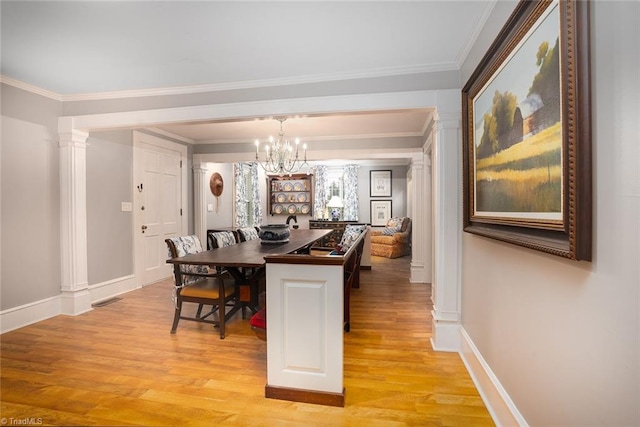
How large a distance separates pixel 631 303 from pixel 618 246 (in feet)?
0.51

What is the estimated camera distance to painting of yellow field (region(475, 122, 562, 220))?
3.61 ft

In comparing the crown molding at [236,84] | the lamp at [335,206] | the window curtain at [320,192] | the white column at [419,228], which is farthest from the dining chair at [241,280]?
the window curtain at [320,192]

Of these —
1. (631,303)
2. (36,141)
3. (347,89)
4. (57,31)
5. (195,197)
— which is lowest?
(631,303)

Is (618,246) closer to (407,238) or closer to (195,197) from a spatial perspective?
(195,197)

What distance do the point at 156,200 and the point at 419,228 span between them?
4.24 m

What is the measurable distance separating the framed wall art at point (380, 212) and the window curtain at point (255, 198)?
3243 mm

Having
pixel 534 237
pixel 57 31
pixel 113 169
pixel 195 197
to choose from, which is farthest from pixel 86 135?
pixel 534 237

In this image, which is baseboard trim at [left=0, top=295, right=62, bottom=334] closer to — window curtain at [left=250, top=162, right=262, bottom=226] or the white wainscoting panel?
the white wainscoting panel

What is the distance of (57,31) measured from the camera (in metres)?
2.12

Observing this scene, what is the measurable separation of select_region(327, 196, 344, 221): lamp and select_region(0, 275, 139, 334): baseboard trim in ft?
17.4

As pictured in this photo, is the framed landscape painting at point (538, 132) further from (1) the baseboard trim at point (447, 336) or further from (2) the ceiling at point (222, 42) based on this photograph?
(1) the baseboard trim at point (447, 336)

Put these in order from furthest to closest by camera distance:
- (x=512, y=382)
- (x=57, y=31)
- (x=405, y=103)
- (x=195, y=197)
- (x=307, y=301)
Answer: (x=195, y=197), (x=405, y=103), (x=57, y=31), (x=307, y=301), (x=512, y=382)

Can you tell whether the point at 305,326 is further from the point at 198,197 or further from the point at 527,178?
the point at 198,197

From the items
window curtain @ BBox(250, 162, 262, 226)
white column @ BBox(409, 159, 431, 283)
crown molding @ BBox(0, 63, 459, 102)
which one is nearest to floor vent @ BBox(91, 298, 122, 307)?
crown molding @ BBox(0, 63, 459, 102)
